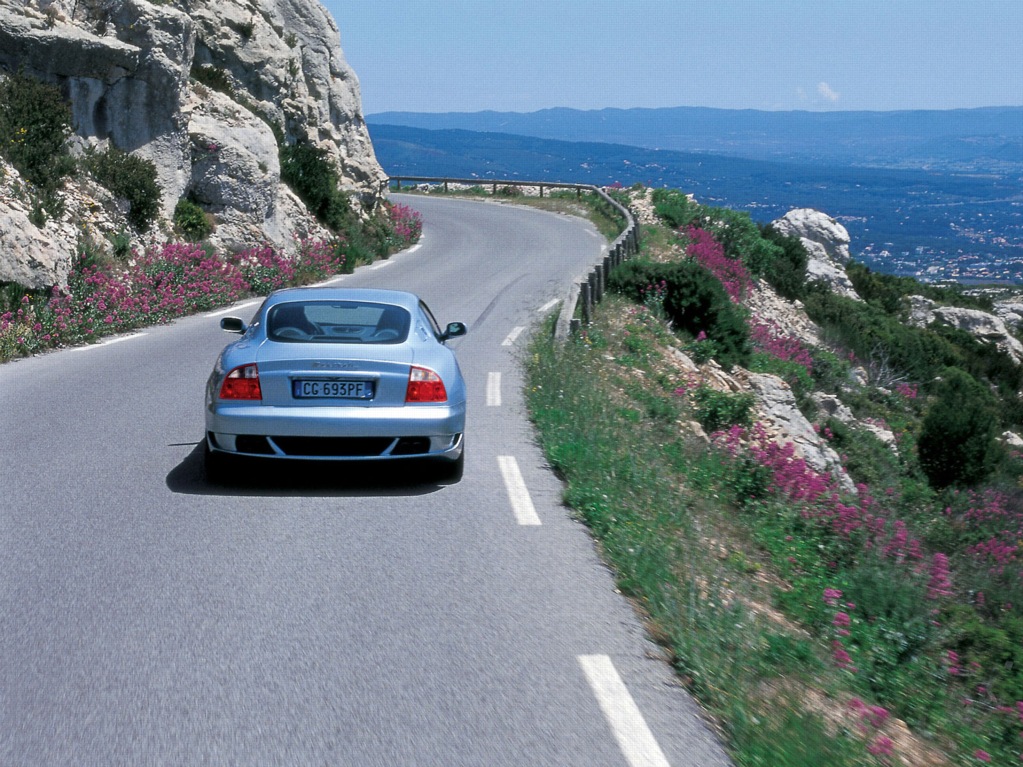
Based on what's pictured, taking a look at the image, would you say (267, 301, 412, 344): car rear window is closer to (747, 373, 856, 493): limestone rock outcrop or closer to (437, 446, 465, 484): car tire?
(437, 446, 465, 484): car tire

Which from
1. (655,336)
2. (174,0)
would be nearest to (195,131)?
(174,0)

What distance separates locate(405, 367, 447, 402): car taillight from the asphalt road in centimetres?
71

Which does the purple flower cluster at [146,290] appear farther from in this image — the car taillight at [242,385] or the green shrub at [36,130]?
the car taillight at [242,385]

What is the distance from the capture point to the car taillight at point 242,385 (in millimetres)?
7672

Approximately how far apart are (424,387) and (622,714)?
392 centimetres

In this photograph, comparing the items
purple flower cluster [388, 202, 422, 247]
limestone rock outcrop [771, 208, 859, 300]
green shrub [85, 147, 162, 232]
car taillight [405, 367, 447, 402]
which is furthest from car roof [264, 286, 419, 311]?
limestone rock outcrop [771, 208, 859, 300]

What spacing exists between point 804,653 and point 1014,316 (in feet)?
244

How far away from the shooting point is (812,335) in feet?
114

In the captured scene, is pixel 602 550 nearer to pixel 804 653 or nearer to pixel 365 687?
pixel 804 653

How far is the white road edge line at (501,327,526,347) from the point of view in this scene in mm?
16641

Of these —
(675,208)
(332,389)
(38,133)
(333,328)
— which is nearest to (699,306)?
(38,133)

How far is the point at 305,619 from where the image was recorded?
5270 millimetres

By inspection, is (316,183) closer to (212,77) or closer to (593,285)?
(212,77)

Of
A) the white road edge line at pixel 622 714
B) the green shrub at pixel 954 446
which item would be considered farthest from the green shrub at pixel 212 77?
the white road edge line at pixel 622 714
